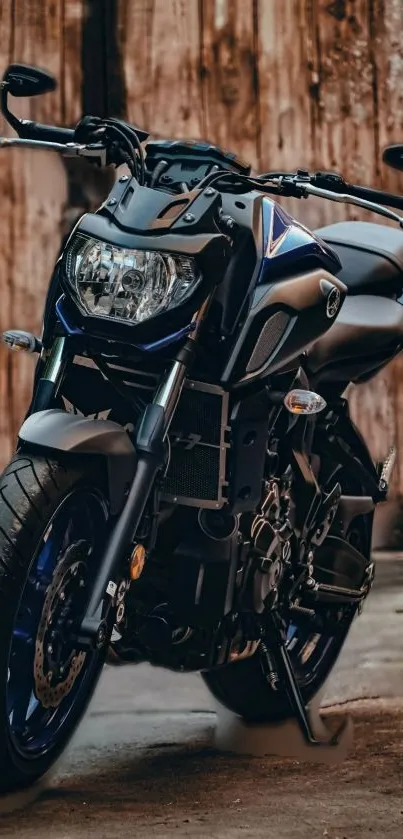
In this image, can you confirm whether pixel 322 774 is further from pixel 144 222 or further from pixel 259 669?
pixel 144 222

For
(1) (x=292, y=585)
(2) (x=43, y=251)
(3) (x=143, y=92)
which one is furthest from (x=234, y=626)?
(3) (x=143, y=92)

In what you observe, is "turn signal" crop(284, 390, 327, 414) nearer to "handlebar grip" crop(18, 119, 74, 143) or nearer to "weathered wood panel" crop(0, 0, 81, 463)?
"handlebar grip" crop(18, 119, 74, 143)

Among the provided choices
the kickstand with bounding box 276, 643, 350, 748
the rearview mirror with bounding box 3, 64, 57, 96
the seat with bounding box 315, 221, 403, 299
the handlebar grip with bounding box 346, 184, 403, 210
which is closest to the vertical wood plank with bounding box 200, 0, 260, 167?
the seat with bounding box 315, 221, 403, 299

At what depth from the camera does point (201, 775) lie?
3.70 m

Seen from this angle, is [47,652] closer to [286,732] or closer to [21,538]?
[21,538]

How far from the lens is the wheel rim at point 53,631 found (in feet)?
9.86

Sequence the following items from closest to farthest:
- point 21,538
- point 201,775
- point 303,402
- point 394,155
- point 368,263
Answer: point 21,538, point 303,402, point 201,775, point 394,155, point 368,263

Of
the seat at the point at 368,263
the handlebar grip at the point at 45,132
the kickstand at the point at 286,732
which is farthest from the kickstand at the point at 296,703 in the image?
the handlebar grip at the point at 45,132

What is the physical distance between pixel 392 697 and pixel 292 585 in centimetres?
89

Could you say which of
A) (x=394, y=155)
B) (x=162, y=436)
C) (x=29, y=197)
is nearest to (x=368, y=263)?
(x=394, y=155)

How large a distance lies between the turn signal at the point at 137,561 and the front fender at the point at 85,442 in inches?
4.3

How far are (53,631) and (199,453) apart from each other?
0.56 meters

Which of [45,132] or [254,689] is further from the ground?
[45,132]

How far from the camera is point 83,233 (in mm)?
3244
